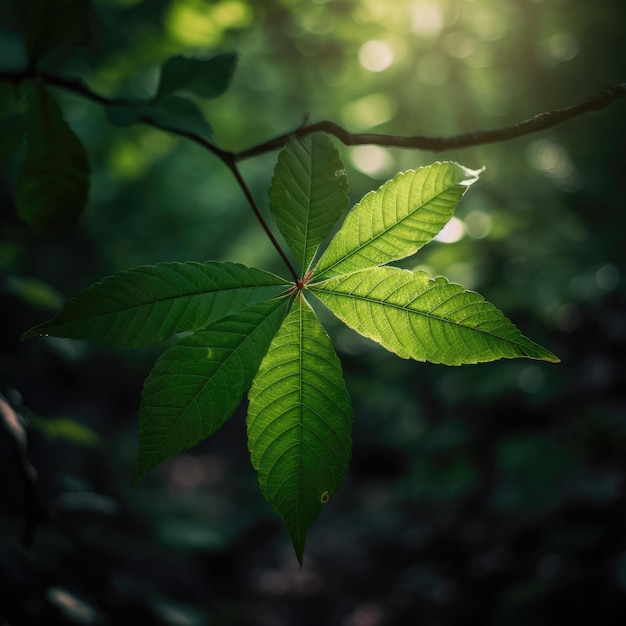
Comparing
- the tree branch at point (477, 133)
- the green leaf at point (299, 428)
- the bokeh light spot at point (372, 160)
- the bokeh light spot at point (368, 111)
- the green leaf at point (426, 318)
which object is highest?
the bokeh light spot at point (368, 111)

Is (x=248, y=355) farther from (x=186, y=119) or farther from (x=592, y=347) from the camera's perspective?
(x=592, y=347)

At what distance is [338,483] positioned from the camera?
529 millimetres

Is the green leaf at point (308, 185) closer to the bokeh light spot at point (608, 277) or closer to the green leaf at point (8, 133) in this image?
the green leaf at point (8, 133)

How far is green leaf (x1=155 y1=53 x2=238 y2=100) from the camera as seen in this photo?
2.76 feet

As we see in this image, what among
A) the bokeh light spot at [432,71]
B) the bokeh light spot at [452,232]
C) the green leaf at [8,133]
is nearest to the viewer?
the green leaf at [8,133]

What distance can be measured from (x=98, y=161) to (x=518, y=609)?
3.08m

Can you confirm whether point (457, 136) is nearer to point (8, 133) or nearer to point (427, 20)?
point (8, 133)

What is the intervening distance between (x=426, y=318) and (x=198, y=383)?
24 centimetres

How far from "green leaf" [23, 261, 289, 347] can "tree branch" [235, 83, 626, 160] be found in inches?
6.8

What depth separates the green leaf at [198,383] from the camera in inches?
19.7


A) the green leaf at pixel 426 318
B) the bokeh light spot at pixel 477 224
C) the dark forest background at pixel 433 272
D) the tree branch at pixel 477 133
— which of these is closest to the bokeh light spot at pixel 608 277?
the dark forest background at pixel 433 272

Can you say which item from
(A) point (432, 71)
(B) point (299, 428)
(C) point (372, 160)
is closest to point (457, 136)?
(B) point (299, 428)

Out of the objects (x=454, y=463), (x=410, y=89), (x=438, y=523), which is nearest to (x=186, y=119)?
(x=410, y=89)

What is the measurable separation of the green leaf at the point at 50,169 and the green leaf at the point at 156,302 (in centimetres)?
42
